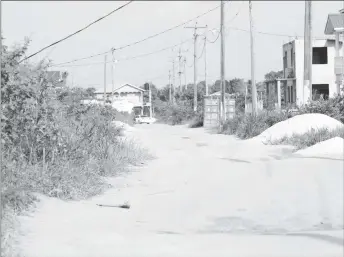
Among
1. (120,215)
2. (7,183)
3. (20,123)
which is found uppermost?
(20,123)

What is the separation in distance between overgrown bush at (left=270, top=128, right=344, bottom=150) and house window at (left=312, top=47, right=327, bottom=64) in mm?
23116

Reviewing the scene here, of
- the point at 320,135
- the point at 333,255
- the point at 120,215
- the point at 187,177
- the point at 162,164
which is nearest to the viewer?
the point at 333,255

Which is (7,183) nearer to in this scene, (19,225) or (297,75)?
(19,225)

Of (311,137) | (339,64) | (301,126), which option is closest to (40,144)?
(311,137)

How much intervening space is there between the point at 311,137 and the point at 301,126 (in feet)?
7.26

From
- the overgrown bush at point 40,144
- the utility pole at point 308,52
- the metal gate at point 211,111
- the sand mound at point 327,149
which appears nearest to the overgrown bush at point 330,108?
the utility pole at point 308,52

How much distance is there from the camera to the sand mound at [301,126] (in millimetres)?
18266

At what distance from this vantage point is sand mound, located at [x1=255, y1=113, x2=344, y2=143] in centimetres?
1827

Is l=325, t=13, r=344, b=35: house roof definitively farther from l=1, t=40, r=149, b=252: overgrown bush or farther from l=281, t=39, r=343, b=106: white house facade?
l=1, t=40, r=149, b=252: overgrown bush

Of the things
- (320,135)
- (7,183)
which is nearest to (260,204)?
(7,183)

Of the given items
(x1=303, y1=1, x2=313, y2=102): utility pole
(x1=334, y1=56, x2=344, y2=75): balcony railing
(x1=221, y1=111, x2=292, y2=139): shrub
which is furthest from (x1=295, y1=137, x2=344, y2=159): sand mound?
(x1=334, y1=56, x2=344, y2=75): balcony railing

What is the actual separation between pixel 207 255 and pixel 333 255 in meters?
1.32

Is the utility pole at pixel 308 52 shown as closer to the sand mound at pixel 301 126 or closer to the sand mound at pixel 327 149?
the sand mound at pixel 301 126

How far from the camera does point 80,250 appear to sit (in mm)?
5609
